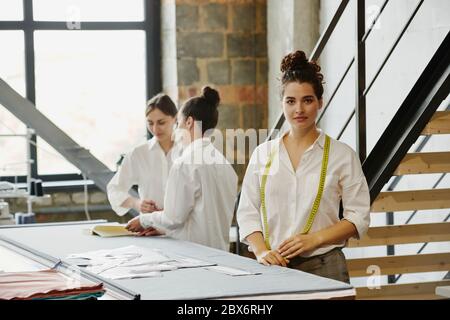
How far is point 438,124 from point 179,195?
4.52 ft

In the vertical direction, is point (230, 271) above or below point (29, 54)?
below

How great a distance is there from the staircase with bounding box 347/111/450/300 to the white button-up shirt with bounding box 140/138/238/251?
908 mm

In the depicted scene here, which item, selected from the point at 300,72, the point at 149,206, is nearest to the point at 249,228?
the point at 300,72

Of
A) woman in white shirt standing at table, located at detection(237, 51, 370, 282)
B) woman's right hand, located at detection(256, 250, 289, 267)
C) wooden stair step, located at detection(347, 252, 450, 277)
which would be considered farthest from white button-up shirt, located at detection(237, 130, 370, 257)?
wooden stair step, located at detection(347, 252, 450, 277)

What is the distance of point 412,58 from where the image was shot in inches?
208

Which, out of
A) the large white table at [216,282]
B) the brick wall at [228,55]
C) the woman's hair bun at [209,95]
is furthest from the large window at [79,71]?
the large white table at [216,282]

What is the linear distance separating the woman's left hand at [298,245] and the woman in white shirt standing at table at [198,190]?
28.0 inches

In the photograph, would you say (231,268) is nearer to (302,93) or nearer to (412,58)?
(302,93)

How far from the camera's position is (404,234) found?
15.4ft

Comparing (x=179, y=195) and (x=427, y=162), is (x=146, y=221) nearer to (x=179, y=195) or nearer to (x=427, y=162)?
(x=179, y=195)
